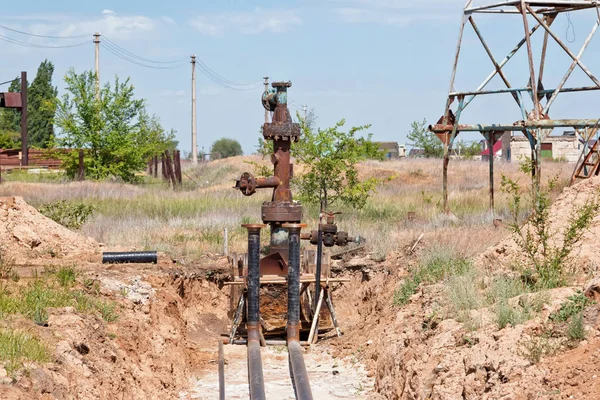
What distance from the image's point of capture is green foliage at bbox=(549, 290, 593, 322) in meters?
8.53

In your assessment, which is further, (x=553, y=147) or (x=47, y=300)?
(x=553, y=147)

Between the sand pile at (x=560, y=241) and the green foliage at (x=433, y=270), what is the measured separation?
0.40 metres

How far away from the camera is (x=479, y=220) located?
751 inches

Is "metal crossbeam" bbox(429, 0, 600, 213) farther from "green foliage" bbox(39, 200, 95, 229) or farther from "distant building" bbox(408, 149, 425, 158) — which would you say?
"distant building" bbox(408, 149, 425, 158)

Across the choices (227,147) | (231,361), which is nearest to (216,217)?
(231,361)

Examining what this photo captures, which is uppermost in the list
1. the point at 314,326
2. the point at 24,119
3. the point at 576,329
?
the point at 24,119

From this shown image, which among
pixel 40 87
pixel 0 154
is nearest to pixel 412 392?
pixel 0 154

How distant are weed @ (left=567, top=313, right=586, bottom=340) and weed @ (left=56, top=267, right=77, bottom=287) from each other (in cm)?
647

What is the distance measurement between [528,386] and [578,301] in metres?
1.37

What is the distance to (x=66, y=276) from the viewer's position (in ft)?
40.0

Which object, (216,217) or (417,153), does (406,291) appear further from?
(417,153)

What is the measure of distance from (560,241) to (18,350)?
22.7 feet

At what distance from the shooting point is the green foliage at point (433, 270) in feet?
40.0

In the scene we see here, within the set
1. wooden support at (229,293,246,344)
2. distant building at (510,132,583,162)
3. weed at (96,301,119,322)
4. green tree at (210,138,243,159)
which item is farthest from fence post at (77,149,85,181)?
green tree at (210,138,243,159)
